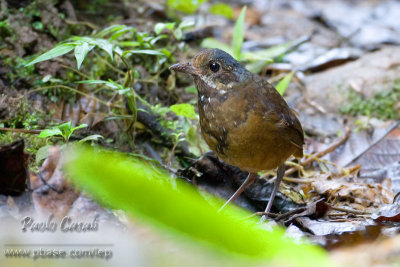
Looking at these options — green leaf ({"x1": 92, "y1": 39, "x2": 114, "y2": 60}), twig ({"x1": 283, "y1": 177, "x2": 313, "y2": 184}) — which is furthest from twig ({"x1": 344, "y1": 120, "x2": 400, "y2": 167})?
green leaf ({"x1": 92, "y1": 39, "x2": 114, "y2": 60})

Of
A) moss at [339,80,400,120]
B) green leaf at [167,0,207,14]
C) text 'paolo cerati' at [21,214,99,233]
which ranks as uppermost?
green leaf at [167,0,207,14]

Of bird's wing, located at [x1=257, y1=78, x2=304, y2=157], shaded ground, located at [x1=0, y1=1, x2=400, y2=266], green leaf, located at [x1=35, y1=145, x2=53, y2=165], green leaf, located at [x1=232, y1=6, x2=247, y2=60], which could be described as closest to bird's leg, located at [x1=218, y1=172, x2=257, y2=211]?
shaded ground, located at [x1=0, y1=1, x2=400, y2=266]

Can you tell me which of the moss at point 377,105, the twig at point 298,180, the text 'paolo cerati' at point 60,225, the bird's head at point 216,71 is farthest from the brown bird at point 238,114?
the moss at point 377,105

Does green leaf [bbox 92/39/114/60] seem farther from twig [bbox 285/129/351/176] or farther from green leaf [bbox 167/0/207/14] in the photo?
green leaf [bbox 167/0/207/14]

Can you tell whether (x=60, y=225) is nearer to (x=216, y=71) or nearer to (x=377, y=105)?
(x=216, y=71)

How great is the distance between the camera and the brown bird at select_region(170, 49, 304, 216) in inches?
130

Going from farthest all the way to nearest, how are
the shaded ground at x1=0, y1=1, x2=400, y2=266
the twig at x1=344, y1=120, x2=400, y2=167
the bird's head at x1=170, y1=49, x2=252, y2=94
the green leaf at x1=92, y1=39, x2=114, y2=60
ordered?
the twig at x1=344, y1=120, x2=400, y2=167, the green leaf at x1=92, y1=39, x2=114, y2=60, the bird's head at x1=170, y1=49, x2=252, y2=94, the shaded ground at x1=0, y1=1, x2=400, y2=266

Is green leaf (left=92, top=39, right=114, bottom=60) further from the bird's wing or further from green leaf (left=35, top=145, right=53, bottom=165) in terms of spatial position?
the bird's wing

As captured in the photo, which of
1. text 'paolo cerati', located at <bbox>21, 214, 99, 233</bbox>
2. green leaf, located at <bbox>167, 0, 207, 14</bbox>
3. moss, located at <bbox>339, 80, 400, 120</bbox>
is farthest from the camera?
green leaf, located at <bbox>167, 0, 207, 14</bbox>

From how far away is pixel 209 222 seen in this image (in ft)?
4.65

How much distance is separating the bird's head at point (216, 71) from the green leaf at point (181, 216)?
1.97 meters

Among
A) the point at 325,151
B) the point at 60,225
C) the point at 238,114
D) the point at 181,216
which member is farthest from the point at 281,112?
the point at 181,216

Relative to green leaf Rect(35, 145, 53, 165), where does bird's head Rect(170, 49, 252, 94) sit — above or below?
above

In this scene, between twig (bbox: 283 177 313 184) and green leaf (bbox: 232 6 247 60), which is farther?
green leaf (bbox: 232 6 247 60)
